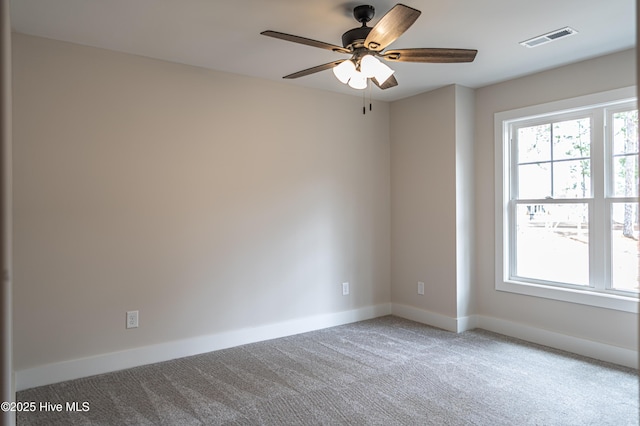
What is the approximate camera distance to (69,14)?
8.77 ft

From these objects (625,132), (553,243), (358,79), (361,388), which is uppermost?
(358,79)

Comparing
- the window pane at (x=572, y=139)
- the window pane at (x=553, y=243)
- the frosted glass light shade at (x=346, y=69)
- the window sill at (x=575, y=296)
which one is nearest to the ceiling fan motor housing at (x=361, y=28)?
the frosted glass light shade at (x=346, y=69)

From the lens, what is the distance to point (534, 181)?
4.07m

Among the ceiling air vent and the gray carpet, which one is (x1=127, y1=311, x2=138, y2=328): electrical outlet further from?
the ceiling air vent

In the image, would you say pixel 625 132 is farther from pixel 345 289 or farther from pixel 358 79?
pixel 345 289

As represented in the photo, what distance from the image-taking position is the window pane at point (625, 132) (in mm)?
3393

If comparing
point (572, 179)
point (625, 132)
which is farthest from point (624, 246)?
point (625, 132)

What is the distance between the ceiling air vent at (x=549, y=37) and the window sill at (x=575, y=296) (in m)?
2.12

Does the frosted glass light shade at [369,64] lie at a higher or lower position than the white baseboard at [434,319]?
higher

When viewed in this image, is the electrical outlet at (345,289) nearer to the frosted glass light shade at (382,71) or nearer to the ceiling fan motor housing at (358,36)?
the frosted glass light shade at (382,71)

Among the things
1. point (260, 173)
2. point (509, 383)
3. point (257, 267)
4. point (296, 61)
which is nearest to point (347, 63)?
point (296, 61)

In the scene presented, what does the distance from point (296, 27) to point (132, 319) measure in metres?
2.57

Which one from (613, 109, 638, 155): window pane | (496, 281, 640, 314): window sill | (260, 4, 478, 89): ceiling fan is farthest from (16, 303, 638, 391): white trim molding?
(260, 4, 478, 89): ceiling fan

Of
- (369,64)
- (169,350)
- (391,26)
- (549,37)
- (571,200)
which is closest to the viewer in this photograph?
(391,26)
